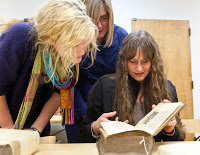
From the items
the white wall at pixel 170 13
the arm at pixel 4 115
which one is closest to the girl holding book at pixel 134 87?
the arm at pixel 4 115

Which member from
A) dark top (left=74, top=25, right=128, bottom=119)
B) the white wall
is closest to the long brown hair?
dark top (left=74, top=25, right=128, bottom=119)

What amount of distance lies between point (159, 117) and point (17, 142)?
51 centimetres

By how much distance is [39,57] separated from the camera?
98 centimetres

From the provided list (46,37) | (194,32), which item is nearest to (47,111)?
(46,37)

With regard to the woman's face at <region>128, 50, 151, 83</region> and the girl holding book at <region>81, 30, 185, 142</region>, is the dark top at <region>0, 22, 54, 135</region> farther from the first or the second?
the woman's face at <region>128, 50, 151, 83</region>

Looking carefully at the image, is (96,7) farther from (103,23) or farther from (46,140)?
(46,140)

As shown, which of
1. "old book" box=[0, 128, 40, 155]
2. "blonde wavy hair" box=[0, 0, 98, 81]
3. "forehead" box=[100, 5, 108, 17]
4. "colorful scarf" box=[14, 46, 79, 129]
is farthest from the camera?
"forehead" box=[100, 5, 108, 17]

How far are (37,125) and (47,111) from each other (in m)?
0.08

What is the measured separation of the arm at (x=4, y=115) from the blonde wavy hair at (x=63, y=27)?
0.32m

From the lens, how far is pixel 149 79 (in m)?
1.27

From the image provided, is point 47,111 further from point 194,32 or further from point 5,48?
point 194,32

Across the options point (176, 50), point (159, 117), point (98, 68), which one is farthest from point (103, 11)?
point (176, 50)

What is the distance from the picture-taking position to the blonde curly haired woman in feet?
2.84

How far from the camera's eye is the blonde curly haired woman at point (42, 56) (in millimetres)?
865
